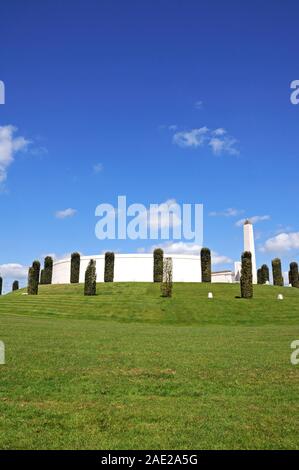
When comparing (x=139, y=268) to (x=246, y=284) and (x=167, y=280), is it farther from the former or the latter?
(x=246, y=284)

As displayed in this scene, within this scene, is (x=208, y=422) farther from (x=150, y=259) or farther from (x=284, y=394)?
(x=150, y=259)

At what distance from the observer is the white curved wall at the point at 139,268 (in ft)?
262

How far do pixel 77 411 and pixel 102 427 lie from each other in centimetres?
109

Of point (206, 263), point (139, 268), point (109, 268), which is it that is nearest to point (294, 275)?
point (206, 263)

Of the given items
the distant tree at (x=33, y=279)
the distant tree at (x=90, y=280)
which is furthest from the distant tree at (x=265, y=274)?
the distant tree at (x=33, y=279)

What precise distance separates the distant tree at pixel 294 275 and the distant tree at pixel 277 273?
6.86 ft

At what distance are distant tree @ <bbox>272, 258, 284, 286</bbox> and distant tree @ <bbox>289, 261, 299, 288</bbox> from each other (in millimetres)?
2091

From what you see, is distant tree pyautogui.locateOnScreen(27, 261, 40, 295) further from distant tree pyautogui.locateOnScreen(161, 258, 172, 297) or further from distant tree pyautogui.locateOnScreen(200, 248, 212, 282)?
distant tree pyautogui.locateOnScreen(200, 248, 212, 282)

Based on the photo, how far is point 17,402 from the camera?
944cm

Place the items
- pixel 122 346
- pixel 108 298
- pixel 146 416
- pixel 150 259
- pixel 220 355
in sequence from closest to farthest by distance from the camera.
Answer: pixel 146 416, pixel 220 355, pixel 122 346, pixel 108 298, pixel 150 259

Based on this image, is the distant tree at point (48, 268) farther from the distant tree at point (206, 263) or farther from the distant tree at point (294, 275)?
the distant tree at point (294, 275)
